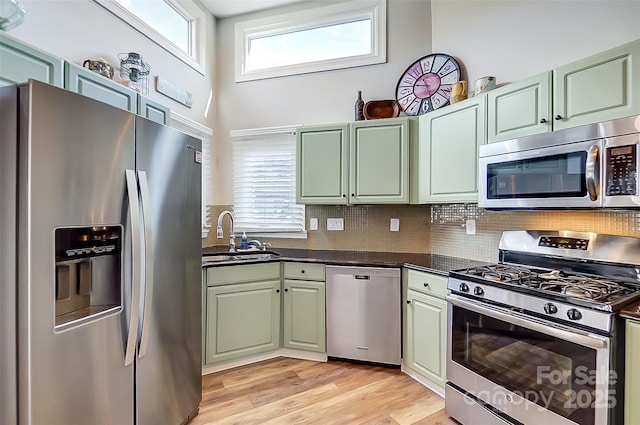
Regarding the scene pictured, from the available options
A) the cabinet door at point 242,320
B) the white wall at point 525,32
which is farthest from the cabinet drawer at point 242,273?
the white wall at point 525,32

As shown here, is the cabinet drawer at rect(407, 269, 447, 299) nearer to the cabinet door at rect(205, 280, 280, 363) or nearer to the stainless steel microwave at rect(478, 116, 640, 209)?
the stainless steel microwave at rect(478, 116, 640, 209)

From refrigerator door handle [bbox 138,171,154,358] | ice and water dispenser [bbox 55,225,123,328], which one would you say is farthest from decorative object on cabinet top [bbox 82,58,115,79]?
ice and water dispenser [bbox 55,225,123,328]

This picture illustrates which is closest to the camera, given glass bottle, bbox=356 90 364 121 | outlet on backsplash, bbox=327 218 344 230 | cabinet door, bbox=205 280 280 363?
cabinet door, bbox=205 280 280 363

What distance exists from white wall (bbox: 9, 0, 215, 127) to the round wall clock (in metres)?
2.11

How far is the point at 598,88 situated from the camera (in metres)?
1.62

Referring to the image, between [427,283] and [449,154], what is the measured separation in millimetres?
979

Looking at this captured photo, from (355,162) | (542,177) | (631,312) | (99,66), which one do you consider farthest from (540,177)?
(99,66)

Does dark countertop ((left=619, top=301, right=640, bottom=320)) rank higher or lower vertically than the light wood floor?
higher

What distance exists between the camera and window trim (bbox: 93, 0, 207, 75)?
239 centimetres

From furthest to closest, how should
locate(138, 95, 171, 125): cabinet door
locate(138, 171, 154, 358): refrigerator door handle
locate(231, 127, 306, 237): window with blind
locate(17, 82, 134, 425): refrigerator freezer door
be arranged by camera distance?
locate(231, 127, 306, 237): window with blind → locate(138, 95, 171, 125): cabinet door → locate(138, 171, 154, 358): refrigerator door handle → locate(17, 82, 134, 425): refrigerator freezer door

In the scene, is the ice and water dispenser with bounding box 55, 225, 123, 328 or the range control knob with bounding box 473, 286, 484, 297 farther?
the range control knob with bounding box 473, 286, 484, 297

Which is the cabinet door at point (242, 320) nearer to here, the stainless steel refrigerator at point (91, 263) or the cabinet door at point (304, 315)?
the cabinet door at point (304, 315)

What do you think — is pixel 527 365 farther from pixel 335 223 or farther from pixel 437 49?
pixel 437 49

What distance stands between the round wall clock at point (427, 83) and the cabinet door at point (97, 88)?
223 cm
